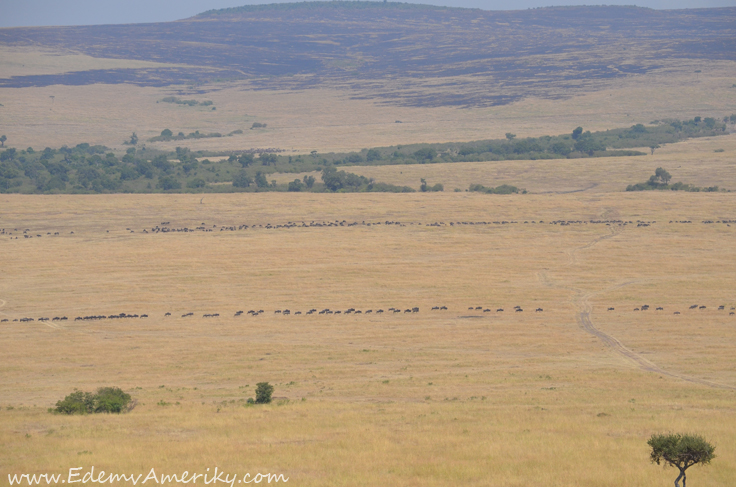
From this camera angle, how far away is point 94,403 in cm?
2598

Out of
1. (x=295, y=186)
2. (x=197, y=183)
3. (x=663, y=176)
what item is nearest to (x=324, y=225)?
(x=295, y=186)

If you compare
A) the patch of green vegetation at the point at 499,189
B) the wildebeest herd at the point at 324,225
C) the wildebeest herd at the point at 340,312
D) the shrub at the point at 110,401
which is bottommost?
the wildebeest herd at the point at 340,312

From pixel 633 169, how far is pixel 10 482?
10073cm

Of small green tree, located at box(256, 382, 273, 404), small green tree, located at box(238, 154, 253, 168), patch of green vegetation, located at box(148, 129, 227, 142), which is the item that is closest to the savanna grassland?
small green tree, located at box(256, 382, 273, 404)

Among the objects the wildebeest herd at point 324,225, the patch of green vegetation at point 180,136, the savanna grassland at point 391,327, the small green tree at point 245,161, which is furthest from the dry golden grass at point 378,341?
the patch of green vegetation at point 180,136

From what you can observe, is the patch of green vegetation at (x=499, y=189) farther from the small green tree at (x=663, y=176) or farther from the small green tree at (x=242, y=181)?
the small green tree at (x=242, y=181)

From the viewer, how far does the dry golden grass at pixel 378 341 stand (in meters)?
19.6

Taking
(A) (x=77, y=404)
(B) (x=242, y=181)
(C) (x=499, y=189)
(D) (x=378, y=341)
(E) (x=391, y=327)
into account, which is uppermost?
(B) (x=242, y=181)

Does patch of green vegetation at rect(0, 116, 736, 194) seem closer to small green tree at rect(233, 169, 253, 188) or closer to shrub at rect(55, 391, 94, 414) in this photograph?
small green tree at rect(233, 169, 253, 188)

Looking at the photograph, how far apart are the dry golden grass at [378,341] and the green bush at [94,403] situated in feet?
2.48

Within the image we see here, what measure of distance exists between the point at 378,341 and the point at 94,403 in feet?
56.1

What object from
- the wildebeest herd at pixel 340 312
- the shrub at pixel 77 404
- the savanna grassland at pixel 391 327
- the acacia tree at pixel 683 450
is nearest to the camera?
the acacia tree at pixel 683 450

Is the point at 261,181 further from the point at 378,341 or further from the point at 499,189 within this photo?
the point at 378,341

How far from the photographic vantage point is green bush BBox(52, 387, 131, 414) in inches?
993
